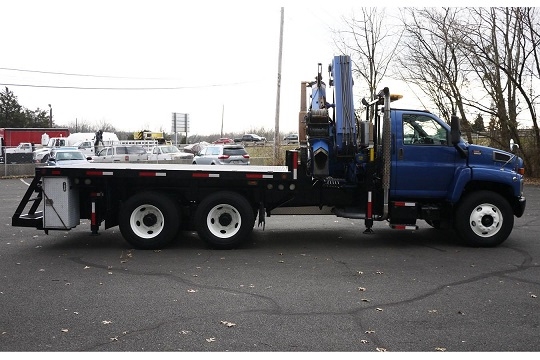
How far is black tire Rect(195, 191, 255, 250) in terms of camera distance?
30.1 ft

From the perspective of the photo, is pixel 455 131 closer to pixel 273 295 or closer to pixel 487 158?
pixel 487 158

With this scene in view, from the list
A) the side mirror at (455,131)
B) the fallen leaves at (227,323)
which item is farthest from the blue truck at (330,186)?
the fallen leaves at (227,323)

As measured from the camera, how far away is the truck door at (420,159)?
9.41 metres

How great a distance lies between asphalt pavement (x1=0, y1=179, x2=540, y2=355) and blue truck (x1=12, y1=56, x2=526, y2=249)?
502 millimetres

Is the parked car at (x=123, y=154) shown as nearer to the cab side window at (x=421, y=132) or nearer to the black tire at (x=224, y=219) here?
the black tire at (x=224, y=219)

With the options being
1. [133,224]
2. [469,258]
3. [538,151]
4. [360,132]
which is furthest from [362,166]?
[538,151]

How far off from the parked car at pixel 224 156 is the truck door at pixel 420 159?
1916 centimetres

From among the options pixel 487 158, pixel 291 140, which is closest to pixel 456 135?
pixel 487 158

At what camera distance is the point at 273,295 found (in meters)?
6.53

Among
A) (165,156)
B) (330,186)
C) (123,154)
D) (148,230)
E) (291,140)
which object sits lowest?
(148,230)

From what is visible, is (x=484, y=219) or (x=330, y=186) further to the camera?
(x=330, y=186)

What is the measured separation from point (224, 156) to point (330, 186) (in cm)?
1944

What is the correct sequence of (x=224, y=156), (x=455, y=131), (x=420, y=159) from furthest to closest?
1. (x=224, y=156)
2. (x=420, y=159)
3. (x=455, y=131)

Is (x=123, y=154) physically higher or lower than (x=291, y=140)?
lower
